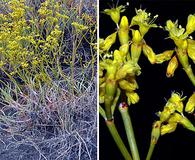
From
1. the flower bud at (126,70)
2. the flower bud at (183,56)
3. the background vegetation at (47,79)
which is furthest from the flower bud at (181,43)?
the background vegetation at (47,79)

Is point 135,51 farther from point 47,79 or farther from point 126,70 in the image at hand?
point 47,79

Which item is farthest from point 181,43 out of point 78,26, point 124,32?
point 78,26

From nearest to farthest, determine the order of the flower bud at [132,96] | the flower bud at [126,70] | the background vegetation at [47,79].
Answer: the flower bud at [126,70], the flower bud at [132,96], the background vegetation at [47,79]

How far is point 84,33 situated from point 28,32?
14 centimetres

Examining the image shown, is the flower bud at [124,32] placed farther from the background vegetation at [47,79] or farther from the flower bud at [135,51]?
the background vegetation at [47,79]

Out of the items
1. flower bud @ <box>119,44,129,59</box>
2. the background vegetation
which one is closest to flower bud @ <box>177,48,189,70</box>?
flower bud @ <box>119,44,129,59</box>

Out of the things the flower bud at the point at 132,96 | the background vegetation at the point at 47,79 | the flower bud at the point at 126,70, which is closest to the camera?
the flower bud at the point at 126,70

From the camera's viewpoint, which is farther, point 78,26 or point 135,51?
point 78,26

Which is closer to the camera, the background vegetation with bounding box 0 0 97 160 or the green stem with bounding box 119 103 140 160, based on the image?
the green stem with bounding box 119 103 140 160

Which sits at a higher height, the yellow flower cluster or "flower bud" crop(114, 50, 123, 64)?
"flower bud" crop(114, 50, 123, 64)

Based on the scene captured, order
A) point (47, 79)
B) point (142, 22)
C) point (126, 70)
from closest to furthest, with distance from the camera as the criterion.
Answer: point (126, 70), point (142, 22), point (47, 79)

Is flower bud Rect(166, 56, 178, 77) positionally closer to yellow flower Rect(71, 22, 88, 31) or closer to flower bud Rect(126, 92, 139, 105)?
flower bud Rect(126, 92, 139, 105)

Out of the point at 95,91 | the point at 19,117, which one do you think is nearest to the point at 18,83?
the point at 19,117

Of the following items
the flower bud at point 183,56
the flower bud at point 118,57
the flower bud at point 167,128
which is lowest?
the flower bud at point 167,128
